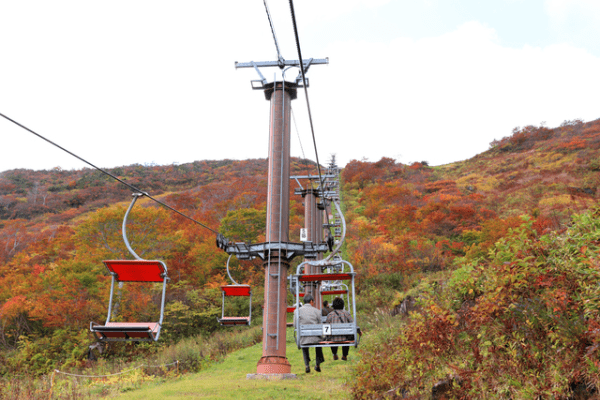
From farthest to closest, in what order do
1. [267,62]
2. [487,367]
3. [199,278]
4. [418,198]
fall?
[418,198], [199,278], [267,62], [487,367]

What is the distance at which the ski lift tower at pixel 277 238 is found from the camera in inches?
497

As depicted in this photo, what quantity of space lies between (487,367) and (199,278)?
29.6 m

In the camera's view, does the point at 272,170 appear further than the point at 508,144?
No

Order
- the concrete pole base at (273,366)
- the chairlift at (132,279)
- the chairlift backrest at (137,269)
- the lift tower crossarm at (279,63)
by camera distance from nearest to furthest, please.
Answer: the chairlift at (132,279) → the chairlift backrest at (137,269) → the concrete pole base at (273,366) → the lift tower crossarm at (279,63)

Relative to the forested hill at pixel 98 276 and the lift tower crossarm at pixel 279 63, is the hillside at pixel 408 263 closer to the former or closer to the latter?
the forested hill at pixel 98 276

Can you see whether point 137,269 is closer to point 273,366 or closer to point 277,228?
point 273,366

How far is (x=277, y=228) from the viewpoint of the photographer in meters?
13.7

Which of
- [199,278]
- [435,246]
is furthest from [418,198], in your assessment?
[199,278]

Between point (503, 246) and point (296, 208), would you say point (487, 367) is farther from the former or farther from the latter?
point (296, 208)

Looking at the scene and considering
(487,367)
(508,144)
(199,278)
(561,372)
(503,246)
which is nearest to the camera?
(561,372)

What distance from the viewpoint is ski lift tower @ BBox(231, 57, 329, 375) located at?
41.4ft

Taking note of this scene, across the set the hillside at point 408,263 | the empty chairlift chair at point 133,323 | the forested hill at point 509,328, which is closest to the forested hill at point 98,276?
the hillside at point 408,263

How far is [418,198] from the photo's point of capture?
50250 mm

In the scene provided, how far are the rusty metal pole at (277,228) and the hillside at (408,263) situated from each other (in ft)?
9.01
